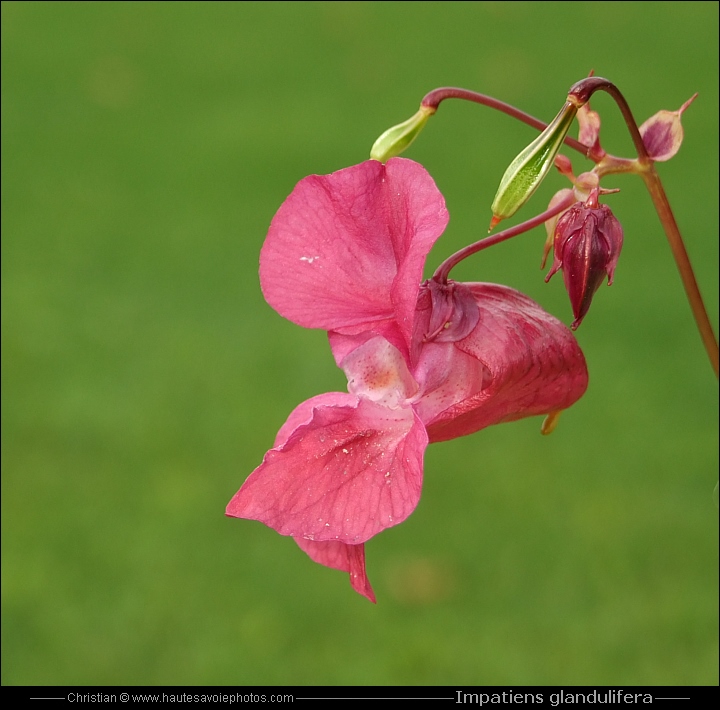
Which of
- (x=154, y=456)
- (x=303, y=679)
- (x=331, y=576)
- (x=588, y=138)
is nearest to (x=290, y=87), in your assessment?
(x=154, y=456)

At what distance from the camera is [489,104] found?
69cm

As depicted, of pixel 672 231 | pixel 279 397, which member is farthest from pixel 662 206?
pixel 279 397

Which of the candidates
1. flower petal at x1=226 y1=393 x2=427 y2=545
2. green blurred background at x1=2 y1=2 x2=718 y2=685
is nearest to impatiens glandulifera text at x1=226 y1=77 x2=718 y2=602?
flower petal at x1=226 y1=393 x2=427 y2=545

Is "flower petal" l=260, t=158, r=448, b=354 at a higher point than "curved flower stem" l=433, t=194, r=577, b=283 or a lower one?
higher

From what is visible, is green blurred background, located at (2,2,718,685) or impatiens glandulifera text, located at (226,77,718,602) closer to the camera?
impatiens glandulifera text, located at (226,77,718,602)

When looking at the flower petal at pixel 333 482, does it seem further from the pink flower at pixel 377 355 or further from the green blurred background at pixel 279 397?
the green blurred background at pixel 279 397

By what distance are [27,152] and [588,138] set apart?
363 cm

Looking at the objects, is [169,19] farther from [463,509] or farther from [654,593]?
[654,593]

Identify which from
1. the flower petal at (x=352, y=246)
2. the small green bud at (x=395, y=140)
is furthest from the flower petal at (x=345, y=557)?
the small green bud at (x=395, y=140)

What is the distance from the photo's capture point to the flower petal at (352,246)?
0.63m

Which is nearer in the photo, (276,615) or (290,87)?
(276,615)

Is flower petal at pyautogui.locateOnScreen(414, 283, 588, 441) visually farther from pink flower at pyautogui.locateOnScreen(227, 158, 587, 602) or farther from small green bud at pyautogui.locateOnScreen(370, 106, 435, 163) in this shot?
small green bud at pyautogui.locateOnScreen(370, 106, 435, 163)

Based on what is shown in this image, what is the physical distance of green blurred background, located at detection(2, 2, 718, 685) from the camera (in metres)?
2.19

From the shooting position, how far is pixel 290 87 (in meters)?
4.54
